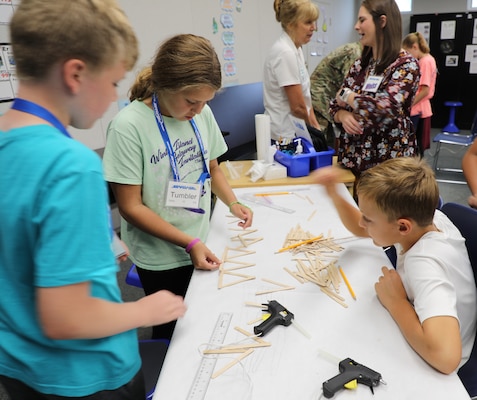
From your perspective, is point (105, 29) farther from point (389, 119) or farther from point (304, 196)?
point (389, 119)

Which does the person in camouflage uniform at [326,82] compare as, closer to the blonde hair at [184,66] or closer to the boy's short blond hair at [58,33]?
the blonde hair at [184,66]

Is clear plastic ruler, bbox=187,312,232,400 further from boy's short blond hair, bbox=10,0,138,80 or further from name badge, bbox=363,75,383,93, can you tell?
name badge, bbox=363,75,383,93

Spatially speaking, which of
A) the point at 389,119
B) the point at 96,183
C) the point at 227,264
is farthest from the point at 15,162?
the point at 389,119

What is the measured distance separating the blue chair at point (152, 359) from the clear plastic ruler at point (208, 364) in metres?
0.46

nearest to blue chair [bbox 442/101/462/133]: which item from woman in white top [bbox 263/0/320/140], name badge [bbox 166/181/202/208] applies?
woman in white top [bbox 263/0/320/140]

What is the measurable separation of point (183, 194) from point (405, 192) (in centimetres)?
82

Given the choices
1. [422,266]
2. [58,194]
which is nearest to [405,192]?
[422,266]

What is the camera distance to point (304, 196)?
6.98ft

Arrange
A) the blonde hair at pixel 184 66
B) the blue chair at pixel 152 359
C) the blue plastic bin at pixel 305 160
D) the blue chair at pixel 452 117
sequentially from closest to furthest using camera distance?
the blonde hair at pixel 184 66
the blue chair at pixel 152 359
the blue plastic bin at pixel 305 160
the blue chair at pixel 452 117

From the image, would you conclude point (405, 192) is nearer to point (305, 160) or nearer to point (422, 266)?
point (422, 266)

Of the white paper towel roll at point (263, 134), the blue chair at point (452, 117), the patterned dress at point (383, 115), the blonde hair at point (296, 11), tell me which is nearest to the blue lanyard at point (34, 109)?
the patterned dress at point (383, 115)

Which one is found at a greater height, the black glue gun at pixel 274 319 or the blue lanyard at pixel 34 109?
the blue lanyard at pixel 34 109

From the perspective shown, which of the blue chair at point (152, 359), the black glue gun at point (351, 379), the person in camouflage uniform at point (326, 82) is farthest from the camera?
the person in camouflage uniform at point (326, 82)

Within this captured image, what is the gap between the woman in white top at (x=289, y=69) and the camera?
8.77 feet
